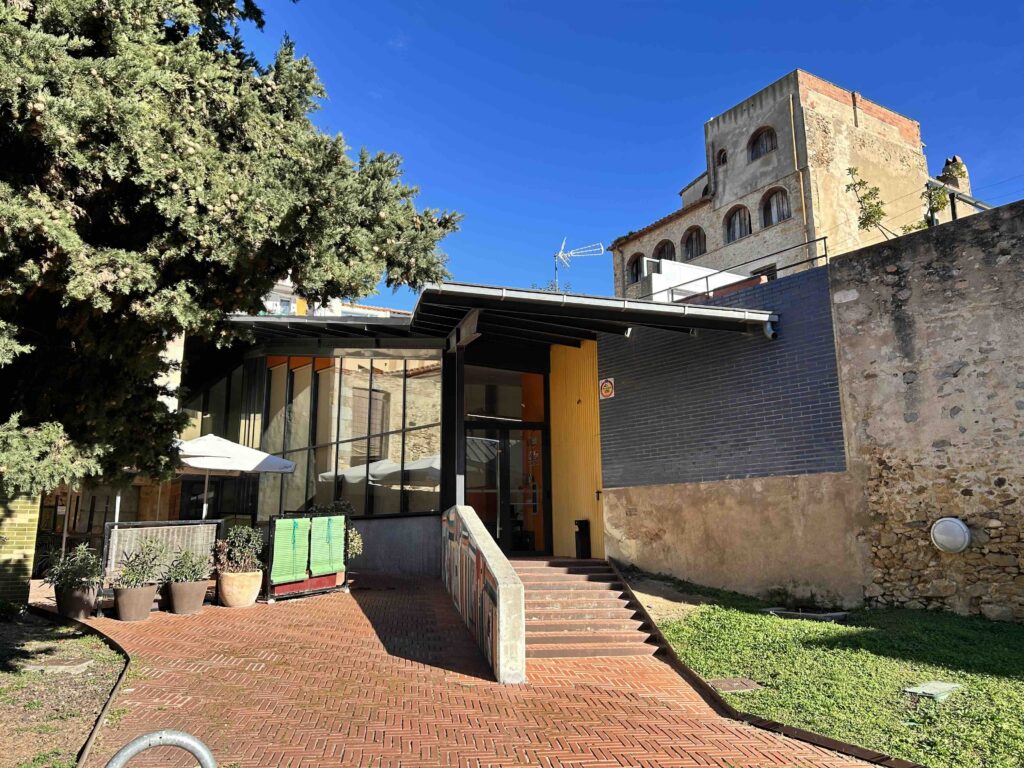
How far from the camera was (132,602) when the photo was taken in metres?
8.73

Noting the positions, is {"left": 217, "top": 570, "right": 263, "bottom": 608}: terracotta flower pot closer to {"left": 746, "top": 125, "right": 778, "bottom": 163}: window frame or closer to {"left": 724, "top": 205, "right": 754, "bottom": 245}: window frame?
{"left": 724, "top": 205, "right": 754, "bottom": 245}: window frame

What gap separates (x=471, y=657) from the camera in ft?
25.2


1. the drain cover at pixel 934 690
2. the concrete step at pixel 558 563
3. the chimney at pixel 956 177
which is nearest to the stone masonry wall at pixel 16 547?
the concrete step at pixel 558 563

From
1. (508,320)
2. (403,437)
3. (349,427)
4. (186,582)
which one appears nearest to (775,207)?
(508,320)

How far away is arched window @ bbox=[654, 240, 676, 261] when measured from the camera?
2522 cm

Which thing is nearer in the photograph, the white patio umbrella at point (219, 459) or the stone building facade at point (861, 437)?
the stone building facade at point (861, 437)

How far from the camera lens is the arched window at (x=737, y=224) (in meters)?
22.9

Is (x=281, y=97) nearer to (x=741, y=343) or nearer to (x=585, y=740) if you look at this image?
(x=585, y=740)

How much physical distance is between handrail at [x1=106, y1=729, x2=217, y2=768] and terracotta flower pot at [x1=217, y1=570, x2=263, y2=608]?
24.7 feet

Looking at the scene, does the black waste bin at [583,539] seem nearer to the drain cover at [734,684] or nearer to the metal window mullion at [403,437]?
the metal window mullion at [403,437]

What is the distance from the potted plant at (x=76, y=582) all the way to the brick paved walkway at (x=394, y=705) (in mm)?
344

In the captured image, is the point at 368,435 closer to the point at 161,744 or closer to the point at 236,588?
the point at 236,588

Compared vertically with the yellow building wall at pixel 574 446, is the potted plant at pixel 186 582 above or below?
below

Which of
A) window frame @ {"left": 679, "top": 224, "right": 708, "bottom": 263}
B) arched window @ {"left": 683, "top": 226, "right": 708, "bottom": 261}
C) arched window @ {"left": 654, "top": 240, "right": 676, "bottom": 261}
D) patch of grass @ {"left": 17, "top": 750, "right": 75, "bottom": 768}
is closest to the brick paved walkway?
patch of grass @ {"left": 17, "top": 750, "right": 75, "bottom": 768}
